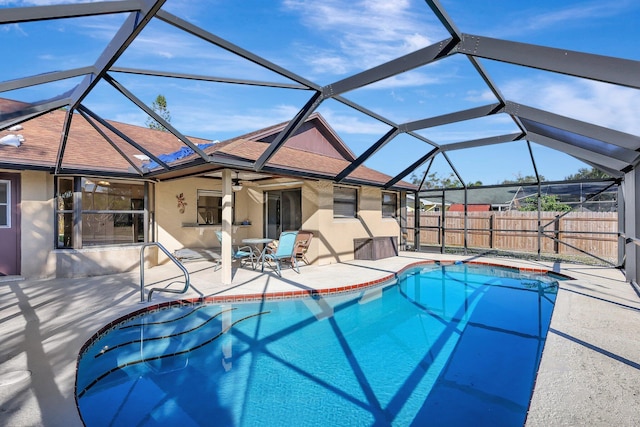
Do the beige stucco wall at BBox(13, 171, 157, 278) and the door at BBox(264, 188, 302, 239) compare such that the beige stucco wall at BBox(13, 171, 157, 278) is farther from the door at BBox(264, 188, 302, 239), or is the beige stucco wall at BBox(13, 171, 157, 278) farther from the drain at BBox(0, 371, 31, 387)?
the drain at BBox(0, 371, 31, 387)

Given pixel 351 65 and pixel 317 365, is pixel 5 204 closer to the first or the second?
pixel 317 365

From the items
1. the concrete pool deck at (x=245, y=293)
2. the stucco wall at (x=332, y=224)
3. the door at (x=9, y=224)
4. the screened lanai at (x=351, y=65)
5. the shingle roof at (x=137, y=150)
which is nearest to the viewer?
the concrete pool deck at (x=245, y=293)

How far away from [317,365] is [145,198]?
7.39m

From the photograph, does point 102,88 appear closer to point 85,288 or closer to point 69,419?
→ point 85,288

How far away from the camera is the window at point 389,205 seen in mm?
14141

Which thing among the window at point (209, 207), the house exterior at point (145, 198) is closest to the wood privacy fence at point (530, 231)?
the house exterior at point (145, 198)

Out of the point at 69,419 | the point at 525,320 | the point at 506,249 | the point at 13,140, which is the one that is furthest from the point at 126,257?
the point at 506,249

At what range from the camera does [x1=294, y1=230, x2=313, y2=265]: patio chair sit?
10.1 m

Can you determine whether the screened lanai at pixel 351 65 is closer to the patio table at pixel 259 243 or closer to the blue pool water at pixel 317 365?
the patio table at pixel 259 243

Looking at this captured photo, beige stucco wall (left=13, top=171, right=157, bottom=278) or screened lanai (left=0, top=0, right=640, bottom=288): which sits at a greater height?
screened lanai (left=0, top=0, right=640, bottom=288)

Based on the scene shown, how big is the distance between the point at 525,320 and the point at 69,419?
677cm

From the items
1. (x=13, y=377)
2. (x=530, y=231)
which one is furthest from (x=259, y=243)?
(x=530, y=231)

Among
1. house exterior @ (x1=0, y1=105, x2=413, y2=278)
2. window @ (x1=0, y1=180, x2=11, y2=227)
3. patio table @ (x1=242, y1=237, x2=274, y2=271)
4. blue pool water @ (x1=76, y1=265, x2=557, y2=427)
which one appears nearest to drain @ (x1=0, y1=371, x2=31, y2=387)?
blue pool water @ (x1=76, y1=265, x2=557, y2=427)

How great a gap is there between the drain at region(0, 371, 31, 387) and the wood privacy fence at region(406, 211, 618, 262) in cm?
1314
